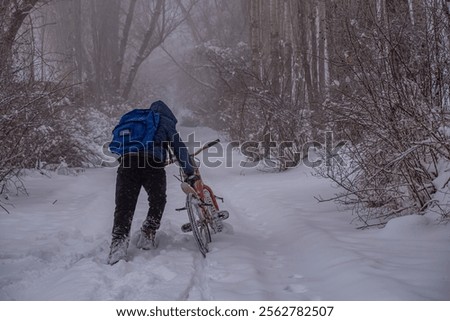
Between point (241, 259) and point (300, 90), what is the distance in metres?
7.51

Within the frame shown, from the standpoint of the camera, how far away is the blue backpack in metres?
4.35

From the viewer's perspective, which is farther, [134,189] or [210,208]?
[210,208]

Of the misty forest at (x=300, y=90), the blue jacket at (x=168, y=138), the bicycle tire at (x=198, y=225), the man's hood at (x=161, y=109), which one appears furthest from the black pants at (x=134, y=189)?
the misty forest at (x=300, y=90)

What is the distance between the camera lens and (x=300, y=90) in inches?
A: 440

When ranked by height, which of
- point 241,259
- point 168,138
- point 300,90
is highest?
point 300,90

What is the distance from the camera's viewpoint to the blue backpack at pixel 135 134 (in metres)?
4.35

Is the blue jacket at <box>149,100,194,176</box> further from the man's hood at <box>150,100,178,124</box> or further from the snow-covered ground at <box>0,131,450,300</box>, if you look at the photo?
the snow-covered ground at <box>0,131,450,300</box>

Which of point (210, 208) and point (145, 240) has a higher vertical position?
point (210, 208)

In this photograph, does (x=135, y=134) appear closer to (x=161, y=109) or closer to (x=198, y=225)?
(x=161, y=109)

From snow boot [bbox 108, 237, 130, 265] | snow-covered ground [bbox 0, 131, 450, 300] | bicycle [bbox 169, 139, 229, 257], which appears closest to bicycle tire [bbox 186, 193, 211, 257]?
Result: bicycle [bbox 169, 139, 229, 257]

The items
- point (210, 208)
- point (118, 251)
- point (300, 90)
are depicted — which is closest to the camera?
point (118, 251)

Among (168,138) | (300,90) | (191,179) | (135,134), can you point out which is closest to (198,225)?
(191,179)

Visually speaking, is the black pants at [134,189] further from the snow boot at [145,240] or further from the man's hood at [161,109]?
the man's hood at [161,109]

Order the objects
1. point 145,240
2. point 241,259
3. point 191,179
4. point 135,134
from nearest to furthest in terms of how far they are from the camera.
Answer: point 241,259 < point 135,134 < point 145,240 < point 191,179
